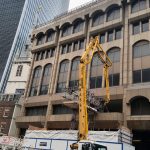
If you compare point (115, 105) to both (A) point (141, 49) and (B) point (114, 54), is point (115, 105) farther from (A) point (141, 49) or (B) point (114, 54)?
(A) point (141, 49)

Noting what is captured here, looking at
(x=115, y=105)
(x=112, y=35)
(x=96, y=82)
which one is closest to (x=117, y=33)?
(x=112, y=35)

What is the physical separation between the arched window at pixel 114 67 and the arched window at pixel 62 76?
10.6m

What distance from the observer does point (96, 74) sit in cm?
4631

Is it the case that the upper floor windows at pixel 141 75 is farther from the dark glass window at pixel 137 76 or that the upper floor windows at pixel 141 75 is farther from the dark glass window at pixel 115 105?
the dark glass window at pixel 115 105

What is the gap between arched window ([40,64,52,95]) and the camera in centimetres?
5354

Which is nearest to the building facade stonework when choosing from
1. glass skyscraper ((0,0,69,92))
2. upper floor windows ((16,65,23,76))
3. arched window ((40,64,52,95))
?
arched window ((40,64,52,95))

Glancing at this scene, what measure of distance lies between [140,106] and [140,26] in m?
14.9

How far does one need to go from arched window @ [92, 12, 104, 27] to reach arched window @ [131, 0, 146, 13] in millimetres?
6737

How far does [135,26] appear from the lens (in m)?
45.6

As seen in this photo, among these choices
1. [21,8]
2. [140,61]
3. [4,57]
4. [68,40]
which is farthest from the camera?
[21,8]

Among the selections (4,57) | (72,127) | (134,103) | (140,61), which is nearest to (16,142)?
(72,127)

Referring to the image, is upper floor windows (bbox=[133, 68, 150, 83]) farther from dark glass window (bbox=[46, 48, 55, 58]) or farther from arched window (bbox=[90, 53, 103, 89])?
dark glass window (bbox=[46, 48, 55, 58])

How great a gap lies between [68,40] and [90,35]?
557 cm

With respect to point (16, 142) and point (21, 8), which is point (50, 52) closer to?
point (16, 142)
